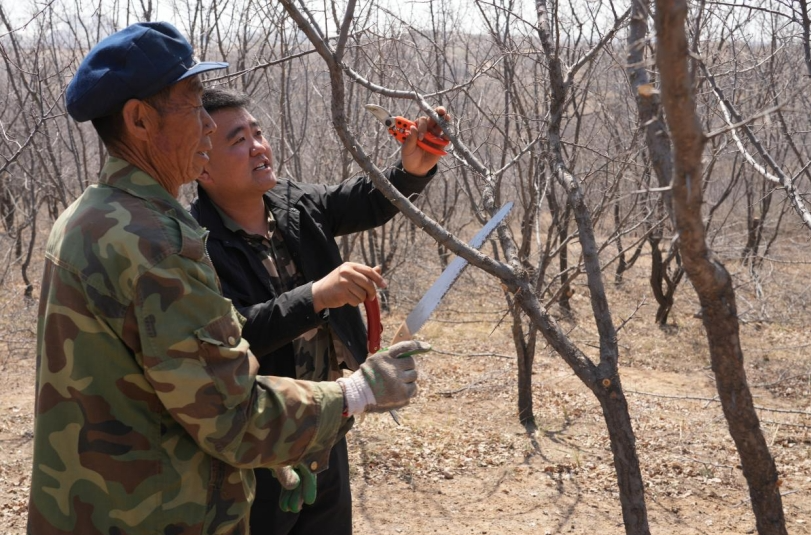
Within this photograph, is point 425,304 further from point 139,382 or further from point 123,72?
point 123,72

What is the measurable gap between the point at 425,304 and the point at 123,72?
0.94 metres

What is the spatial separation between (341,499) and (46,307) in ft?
3.97

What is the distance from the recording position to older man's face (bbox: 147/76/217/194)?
148 cm

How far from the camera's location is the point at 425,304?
77.8 inches

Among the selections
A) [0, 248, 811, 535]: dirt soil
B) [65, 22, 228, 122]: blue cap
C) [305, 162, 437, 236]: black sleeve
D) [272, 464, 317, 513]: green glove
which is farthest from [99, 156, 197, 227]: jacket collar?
[0, 248, 811, 535]: dirt soil

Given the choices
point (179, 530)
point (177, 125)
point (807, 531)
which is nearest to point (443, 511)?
point (807, 531)

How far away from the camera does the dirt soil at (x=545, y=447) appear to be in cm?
416

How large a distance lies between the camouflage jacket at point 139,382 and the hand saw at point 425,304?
19.3 inches

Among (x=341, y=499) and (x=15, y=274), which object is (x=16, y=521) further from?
(x=15, y=274)

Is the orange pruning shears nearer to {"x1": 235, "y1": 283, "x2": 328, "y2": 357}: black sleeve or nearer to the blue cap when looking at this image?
{"x1": 235, "y1": 283, "x2": 328, "y2": 357}: black sleeve

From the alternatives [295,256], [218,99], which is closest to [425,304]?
[295,256]

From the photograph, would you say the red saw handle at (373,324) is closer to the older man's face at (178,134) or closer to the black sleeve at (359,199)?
the black sleeve at (359,199)

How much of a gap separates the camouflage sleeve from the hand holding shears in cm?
109

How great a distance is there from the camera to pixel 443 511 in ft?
14.0
